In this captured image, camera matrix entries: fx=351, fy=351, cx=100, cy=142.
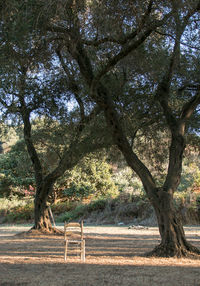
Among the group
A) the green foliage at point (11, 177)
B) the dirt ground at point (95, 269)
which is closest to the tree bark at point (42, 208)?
the dirt ground at point (95, 269)

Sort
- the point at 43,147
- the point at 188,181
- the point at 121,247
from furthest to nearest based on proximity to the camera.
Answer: the point at 188,181
the point at 43,147
the point at 121,247

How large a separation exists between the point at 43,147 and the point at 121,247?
17.1 ft

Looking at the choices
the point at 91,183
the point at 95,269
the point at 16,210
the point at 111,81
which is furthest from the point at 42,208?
the point at 91,183

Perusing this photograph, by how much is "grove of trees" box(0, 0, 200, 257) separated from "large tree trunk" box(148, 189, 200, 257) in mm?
20

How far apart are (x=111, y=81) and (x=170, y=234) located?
4.22m

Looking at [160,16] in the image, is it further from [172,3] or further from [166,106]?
[166,106]

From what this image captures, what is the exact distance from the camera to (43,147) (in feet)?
42.4

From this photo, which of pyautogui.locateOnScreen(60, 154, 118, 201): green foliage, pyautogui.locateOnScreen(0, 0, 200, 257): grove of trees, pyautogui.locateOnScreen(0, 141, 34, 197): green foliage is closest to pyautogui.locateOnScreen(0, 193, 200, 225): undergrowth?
pyautogui.locateOnScreen(0, 141, 34, 197): green foliage

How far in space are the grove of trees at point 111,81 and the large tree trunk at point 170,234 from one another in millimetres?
20

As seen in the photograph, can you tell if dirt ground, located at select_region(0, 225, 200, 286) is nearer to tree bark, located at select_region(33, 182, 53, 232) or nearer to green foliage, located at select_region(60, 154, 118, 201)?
tree bark, located at select_region(33, 182, 53, 232)

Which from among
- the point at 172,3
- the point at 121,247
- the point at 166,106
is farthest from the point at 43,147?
the point at 172,3

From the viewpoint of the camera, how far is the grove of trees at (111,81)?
6.57 m

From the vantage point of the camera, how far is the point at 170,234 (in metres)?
7.11

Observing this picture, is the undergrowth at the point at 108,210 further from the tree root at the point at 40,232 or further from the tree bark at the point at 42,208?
the tree bark at the point at 42,208
